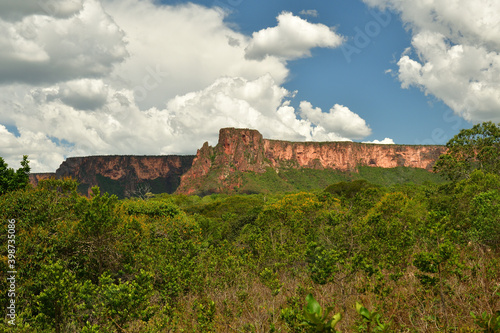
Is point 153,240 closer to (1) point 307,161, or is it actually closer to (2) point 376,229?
(2) point 376,229

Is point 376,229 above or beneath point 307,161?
beneath

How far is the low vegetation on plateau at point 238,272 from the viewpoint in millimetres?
6453

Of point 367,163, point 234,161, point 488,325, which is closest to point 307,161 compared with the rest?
point 367,163

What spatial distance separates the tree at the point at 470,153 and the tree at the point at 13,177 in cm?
3447

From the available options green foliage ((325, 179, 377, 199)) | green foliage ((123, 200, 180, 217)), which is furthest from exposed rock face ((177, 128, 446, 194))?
green foliage ((123, 200, 180, 217))

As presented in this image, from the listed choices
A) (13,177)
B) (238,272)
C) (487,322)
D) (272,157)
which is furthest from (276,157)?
(487,322)

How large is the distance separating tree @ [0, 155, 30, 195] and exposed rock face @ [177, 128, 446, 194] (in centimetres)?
12100

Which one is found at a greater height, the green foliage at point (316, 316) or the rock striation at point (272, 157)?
the rock striation at point (272, 157)

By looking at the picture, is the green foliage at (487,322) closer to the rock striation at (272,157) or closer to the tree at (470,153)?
the tree at (470,153)

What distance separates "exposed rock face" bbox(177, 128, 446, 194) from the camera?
508 ft

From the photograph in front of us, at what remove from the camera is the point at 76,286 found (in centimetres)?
759

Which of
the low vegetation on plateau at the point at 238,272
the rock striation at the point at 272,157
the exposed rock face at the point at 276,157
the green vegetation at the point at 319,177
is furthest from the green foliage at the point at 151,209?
the exposed rock face at the point at 276,157

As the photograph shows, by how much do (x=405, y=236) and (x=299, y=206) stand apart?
891 inches

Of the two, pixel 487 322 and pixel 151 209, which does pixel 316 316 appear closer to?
pixel 487 322
